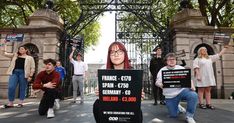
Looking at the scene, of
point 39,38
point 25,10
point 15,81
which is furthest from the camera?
point 25,10

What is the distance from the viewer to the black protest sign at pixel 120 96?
3.37 metres

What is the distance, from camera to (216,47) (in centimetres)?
1355

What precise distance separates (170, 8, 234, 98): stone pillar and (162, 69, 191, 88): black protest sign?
695 cm

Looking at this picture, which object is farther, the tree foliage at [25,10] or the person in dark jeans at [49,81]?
the tree foliage at [25,10]

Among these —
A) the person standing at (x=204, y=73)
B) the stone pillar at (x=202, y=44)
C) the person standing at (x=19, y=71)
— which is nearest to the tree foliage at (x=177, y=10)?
the stone pillar at (x=202, y=44)

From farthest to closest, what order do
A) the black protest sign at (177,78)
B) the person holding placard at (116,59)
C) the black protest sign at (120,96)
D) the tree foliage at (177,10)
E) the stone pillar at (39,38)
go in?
the tree foliage at (177,10) → the stone pillar at (39,38) → the black protest sign at (177,78) → the person holding placard at (116,59) → the black protest sign at (120,96)

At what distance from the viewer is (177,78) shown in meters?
6.19

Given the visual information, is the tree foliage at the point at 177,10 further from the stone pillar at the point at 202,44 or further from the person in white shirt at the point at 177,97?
the person in white shirt at the point at 177,97

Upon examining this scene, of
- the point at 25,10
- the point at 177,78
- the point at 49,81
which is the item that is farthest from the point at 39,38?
the point at 25,10

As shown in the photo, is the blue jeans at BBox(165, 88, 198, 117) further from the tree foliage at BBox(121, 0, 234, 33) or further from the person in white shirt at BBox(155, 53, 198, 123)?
the tree foliage at BBox(121, 0, 234, 33)

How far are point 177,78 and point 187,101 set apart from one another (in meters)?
0.61

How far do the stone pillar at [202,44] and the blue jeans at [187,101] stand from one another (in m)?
7.00

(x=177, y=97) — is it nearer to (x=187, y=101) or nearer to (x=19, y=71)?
(x=187, y=101)

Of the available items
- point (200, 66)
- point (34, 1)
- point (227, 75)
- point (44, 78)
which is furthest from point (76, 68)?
point (34, 1)
